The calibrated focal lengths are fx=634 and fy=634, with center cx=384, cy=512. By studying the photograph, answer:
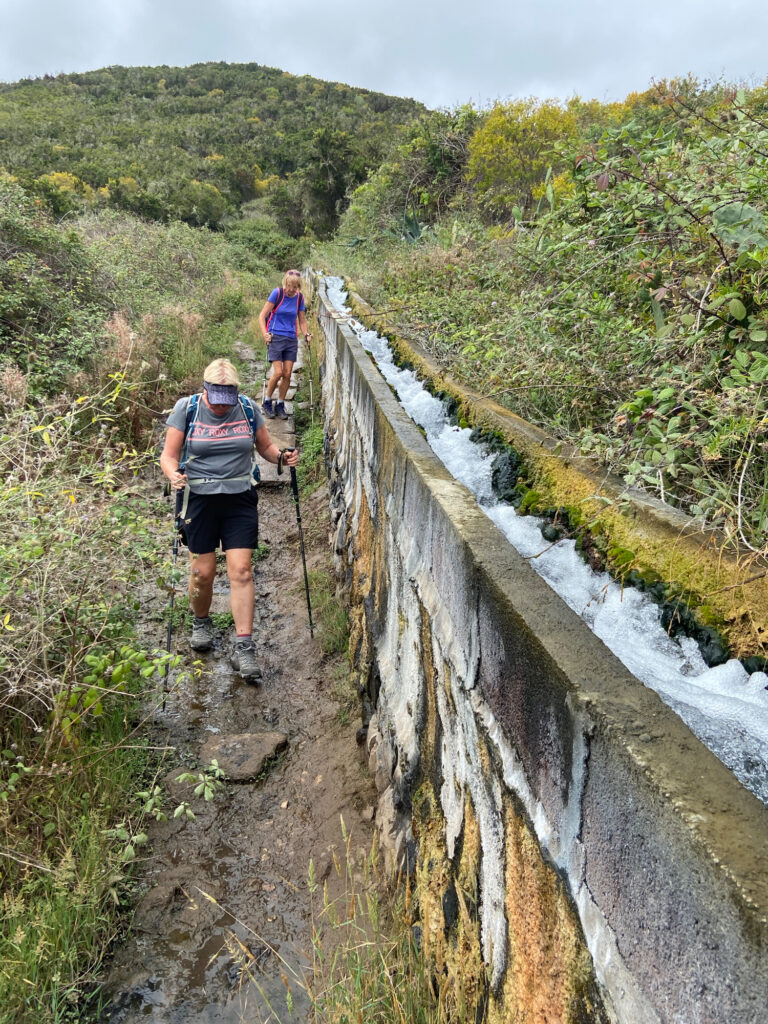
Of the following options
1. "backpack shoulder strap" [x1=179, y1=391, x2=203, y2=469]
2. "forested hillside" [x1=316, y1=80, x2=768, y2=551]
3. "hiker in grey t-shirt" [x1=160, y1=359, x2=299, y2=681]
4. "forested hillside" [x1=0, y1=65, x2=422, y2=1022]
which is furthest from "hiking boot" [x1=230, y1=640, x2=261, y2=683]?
"forested hillside" [x1=316, y1=80, x2=768, y2=551]

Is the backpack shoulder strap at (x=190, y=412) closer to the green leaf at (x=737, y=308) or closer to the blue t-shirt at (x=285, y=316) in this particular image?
the green leaf at (x=737, y=308)

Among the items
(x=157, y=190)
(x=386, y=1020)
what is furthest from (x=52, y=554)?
(x=157, y=190)

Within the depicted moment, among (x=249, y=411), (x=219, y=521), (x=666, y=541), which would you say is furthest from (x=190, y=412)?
(x=666, y=541)

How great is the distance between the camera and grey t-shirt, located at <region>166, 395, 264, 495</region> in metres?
4.08

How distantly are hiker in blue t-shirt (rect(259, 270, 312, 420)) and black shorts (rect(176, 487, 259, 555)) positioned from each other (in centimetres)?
389

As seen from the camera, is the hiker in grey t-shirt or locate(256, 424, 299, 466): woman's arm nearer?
the hiker in grey t-shirt

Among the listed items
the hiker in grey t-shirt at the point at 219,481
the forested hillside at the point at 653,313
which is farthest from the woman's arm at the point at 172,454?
the forested hillside at the point at 653,313

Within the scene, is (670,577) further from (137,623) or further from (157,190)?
(157,190)

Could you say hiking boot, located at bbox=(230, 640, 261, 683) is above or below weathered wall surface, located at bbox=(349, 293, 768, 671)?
below

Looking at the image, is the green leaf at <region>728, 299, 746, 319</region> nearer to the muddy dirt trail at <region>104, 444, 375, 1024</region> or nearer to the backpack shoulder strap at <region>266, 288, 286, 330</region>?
the muddy dirt trail at <region>104, 444, 375, 1024</region>

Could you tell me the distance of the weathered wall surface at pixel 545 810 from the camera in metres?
0.96

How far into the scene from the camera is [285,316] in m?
7.74

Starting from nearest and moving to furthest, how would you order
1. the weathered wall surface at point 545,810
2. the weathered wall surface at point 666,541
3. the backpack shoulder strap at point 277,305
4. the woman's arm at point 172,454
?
1. the weathered wall surface at point 545,810
2. the weathered wall surface at point 666,541
3. the woman's arm at point 172,454
4. the backpack shoulder strap at point 277,305

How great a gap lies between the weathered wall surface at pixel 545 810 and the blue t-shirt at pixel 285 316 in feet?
17.2
